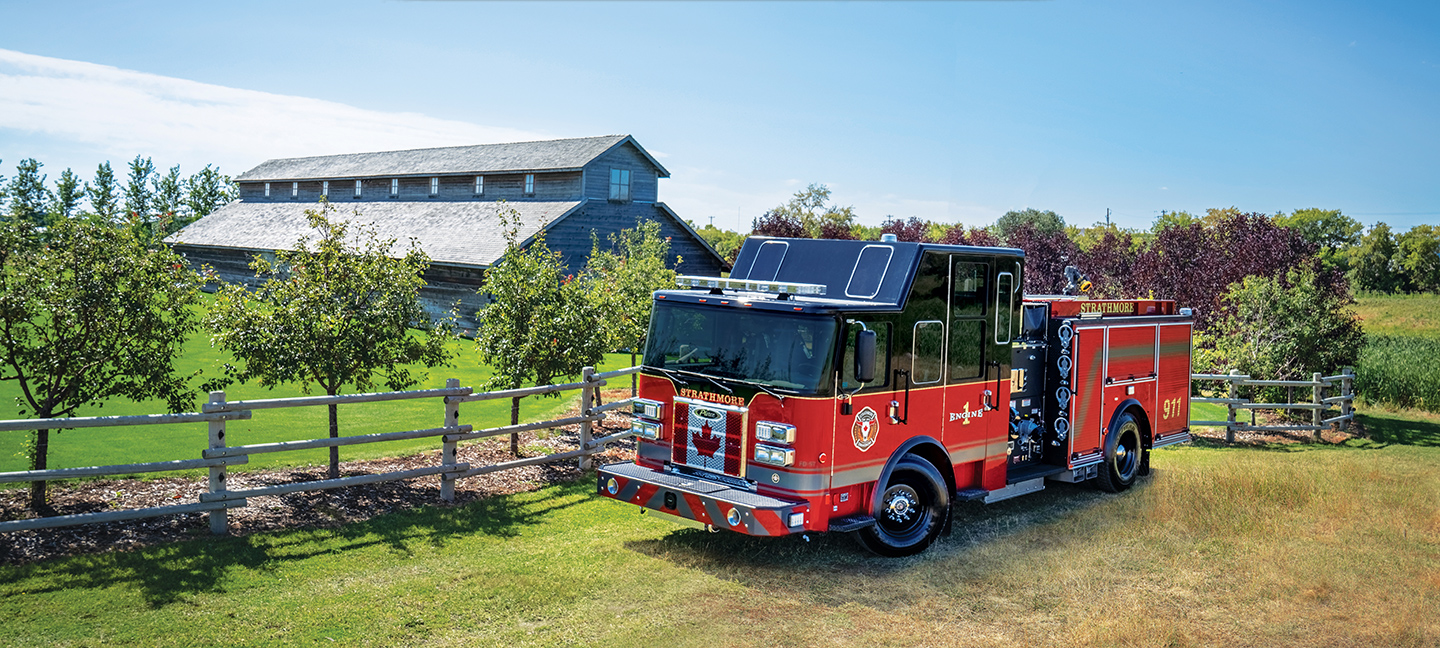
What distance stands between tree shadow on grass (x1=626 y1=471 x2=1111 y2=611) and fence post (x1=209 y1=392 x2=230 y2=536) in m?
4.20

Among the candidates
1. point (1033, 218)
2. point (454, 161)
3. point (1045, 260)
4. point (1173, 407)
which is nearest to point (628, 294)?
point (1173, 407)

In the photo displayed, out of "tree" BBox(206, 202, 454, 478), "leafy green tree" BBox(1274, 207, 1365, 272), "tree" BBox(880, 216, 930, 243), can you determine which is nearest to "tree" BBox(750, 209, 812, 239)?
"tree" BBox(880, 216, 930, 243)

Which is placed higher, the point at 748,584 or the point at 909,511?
the point at 909,511

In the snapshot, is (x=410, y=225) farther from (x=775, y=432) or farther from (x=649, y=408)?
(x=775, y=432)

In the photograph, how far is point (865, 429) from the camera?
950cm

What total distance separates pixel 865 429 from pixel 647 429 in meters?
2.41

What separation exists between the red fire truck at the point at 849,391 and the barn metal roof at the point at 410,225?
18655 mm

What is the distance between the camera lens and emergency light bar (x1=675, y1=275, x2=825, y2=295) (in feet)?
31.5

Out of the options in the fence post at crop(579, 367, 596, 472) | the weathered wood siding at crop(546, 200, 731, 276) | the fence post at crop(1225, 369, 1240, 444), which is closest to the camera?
the fence post at crop(579, 367, 596, 472)

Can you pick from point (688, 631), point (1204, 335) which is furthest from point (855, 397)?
point (1204, 335)

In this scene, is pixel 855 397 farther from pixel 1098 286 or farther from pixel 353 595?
pixel 1098 286

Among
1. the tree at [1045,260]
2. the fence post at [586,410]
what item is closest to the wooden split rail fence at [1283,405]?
the fence post at [586,410]

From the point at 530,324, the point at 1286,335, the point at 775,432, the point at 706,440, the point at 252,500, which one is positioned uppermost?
the point at 530,324

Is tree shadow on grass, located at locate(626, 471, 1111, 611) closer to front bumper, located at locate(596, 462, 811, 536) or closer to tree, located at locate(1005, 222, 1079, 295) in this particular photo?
front bumper, located at locate(596, 462, 811, 536)
